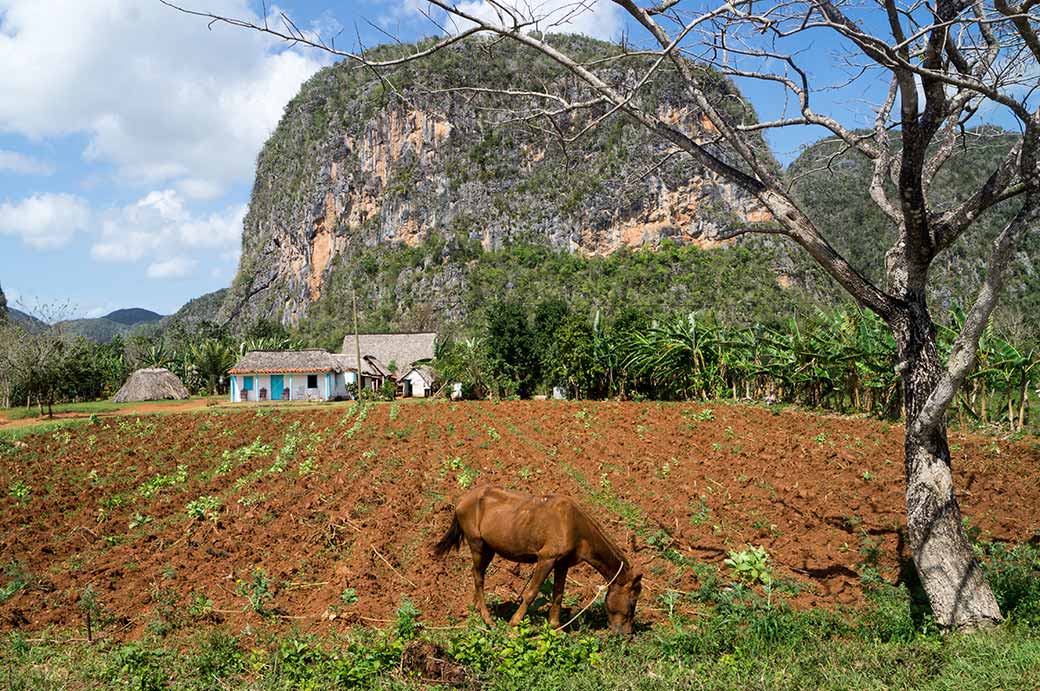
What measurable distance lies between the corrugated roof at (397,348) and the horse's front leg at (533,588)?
170ft

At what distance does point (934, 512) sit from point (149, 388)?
155 feet

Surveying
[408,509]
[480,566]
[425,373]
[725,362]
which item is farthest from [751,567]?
[425,373]

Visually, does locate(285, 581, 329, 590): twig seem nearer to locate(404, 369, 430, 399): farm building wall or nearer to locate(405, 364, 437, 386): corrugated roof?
locate(405, 364, 437, 386): corrugated roof

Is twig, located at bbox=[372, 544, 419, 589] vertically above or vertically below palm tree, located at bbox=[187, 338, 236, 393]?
below

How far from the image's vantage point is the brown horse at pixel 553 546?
5832 millimetres

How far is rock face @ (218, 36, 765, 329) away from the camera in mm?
94812

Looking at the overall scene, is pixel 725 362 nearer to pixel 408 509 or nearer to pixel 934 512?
pixel 408 509

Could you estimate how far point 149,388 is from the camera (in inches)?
1780

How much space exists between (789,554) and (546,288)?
76.6m

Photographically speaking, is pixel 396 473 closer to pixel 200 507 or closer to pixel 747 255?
pixel 200 507

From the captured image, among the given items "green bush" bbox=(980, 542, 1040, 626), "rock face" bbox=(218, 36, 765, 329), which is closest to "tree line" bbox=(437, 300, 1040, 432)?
"green bush" bbox=(980, 542, 1040, 626)

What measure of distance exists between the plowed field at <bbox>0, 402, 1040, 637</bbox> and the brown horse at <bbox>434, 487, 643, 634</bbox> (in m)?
0.63

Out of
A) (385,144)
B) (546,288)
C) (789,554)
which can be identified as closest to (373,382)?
(546,288)

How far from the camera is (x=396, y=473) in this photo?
12695 mm
